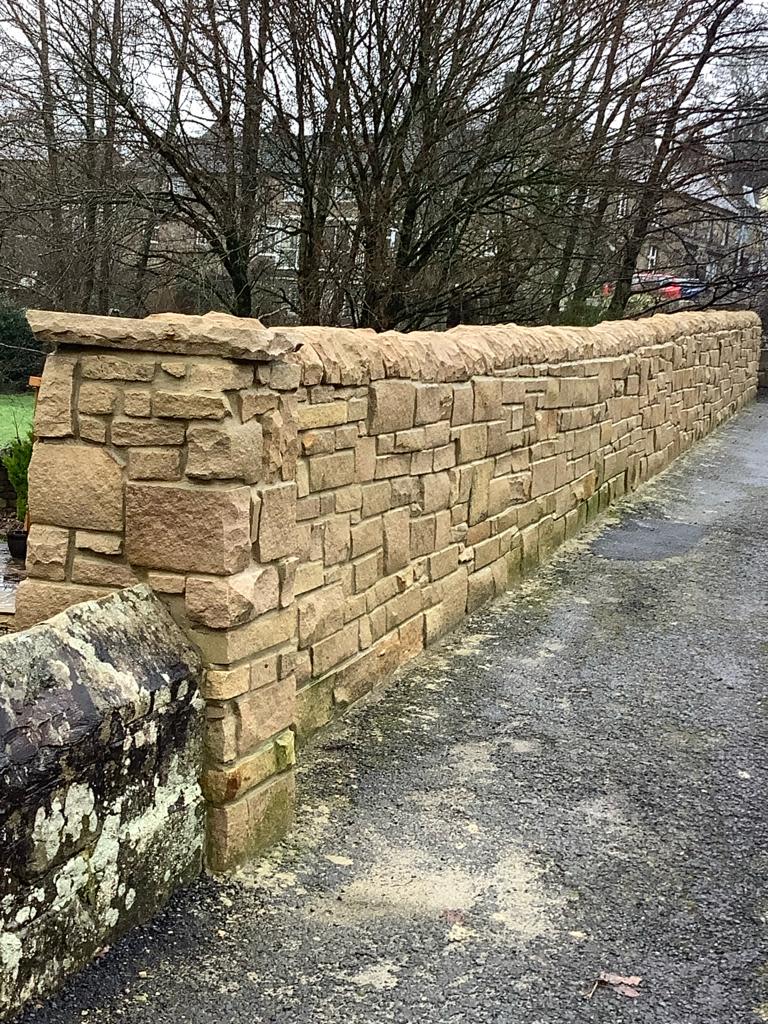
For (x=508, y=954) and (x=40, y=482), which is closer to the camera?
(x=508, y=954)

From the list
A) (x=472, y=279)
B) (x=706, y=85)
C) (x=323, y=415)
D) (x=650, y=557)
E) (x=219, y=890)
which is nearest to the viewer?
(x=219, y=890)

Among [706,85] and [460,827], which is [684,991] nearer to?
[460,827]

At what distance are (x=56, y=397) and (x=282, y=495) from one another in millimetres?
733

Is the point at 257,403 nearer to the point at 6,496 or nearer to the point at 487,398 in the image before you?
the point at 487,398

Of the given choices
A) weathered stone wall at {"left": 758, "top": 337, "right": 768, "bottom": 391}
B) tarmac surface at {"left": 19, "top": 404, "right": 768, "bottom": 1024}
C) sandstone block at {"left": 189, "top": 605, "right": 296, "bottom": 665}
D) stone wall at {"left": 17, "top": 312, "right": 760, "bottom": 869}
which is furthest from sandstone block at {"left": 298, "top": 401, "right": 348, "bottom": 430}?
weathered stone wall at {"left": 758, "top": 337, "right": 768, "bottom": 391}

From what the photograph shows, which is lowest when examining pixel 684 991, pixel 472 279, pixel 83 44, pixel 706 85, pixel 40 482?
pixel 684 991

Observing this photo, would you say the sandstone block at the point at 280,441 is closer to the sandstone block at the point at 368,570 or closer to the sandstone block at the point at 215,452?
the sandstone block at the point at 215,452

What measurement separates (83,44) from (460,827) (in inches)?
305

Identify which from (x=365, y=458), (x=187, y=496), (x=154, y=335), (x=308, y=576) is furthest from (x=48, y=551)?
(x=365, y=458)

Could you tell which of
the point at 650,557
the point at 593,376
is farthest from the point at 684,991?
the point at 593,376

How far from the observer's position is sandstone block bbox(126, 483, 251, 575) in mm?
3064

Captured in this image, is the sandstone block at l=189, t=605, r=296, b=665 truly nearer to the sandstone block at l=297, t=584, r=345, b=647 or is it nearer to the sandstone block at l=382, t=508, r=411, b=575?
the sandstone block at l=297, t=584, r=345, b=647

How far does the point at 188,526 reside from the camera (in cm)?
308

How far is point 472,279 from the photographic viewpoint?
10.2 metres
